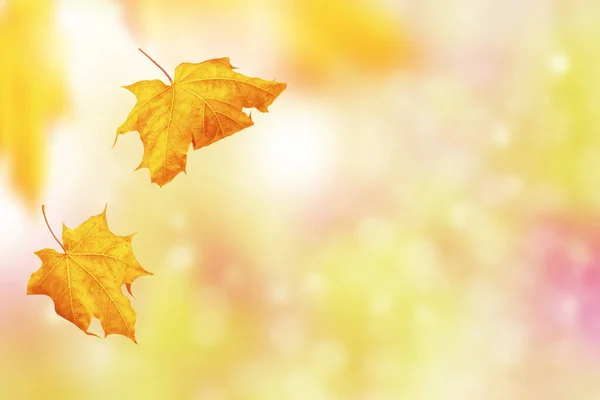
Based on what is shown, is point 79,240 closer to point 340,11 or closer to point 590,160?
point 340,11

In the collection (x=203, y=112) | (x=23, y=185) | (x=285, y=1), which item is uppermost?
(x=285, y=1)

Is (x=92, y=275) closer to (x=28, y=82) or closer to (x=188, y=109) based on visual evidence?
(x=188, y=109)

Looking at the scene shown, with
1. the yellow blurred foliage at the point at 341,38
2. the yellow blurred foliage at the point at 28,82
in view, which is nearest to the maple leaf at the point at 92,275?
the yellow blurred foliage at the point at 28,82

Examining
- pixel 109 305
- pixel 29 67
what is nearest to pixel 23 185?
pixel 29 67

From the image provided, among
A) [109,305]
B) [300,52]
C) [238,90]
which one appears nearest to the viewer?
[238,90]

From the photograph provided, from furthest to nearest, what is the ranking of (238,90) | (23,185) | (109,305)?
(23,185)
(109,305)
(238,90)

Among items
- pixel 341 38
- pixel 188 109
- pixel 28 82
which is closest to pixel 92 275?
pixel 188 109

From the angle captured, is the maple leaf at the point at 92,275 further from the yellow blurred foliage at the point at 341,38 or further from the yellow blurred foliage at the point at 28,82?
the yellow blurred foliage at the point at 341,38
